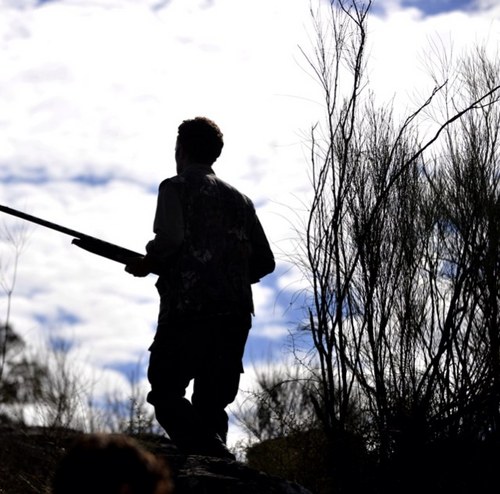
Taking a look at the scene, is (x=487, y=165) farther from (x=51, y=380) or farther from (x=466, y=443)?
(x=51, y=380)

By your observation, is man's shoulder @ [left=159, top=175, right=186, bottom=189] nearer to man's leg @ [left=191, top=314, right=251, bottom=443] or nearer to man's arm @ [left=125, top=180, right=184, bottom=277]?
man's arm @ [left=125, top=180, right=184, bottom=277]

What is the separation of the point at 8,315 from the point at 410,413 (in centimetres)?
440

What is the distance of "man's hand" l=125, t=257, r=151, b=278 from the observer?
477 centimetres

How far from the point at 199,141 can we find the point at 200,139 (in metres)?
0.01

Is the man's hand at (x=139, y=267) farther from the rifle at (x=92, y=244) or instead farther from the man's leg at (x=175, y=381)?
the man's leg at (x=175, y=381)

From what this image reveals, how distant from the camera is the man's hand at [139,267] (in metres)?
4.77

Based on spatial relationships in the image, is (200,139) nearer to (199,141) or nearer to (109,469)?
(199,141)

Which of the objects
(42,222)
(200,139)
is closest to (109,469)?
(200,139)

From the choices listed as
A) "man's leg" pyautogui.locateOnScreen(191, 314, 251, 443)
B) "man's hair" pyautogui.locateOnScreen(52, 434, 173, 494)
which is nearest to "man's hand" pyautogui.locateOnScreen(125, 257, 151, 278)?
"man's leg" pyautogui.locateOnScreen(191, 314, 251, 443)

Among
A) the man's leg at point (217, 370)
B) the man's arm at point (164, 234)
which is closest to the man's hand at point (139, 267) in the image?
the man's arm at point (164, 234)

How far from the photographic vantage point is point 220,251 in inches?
189

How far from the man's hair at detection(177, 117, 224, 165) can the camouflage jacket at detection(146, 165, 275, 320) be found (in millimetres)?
67

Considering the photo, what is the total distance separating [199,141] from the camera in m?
4.94

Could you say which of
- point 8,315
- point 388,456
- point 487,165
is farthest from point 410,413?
point 8,315
